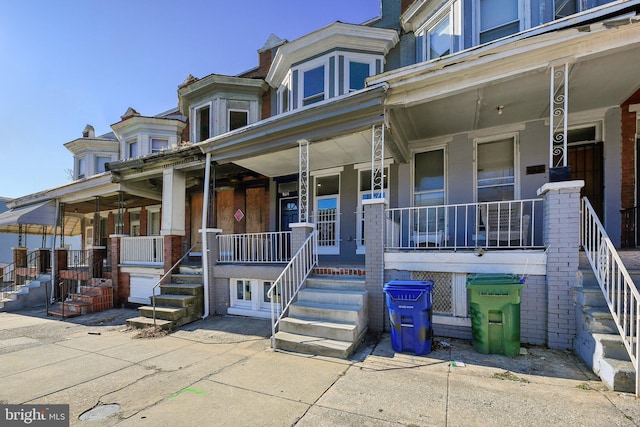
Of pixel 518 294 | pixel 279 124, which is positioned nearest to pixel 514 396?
pixel 518 294

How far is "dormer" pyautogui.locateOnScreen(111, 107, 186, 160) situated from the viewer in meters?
12.9

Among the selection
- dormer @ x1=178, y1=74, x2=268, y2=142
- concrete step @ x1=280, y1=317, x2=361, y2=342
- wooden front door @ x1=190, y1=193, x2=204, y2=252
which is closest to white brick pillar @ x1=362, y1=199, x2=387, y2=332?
concrete step @ x1=280, y1=317, x2=361, y2=342

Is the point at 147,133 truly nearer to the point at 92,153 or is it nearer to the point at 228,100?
the point at 92,153

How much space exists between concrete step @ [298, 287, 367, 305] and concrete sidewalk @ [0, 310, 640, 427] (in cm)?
72

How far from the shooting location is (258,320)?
270 inches

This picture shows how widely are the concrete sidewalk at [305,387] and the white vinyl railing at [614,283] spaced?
2.10 ft

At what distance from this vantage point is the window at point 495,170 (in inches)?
258

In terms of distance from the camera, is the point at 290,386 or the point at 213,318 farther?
the point at 213,318

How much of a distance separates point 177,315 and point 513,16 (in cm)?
1009

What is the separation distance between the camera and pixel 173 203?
8.52 metres

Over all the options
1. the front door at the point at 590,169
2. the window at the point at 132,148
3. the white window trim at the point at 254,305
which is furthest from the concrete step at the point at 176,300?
the front door at the point at 590,169

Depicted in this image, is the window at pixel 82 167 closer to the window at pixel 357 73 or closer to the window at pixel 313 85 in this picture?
the window at pixel 313 85

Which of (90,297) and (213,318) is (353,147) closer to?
(213,318)

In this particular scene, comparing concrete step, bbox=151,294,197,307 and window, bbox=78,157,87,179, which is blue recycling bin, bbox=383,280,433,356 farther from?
window, bbox=78,157,87,179
